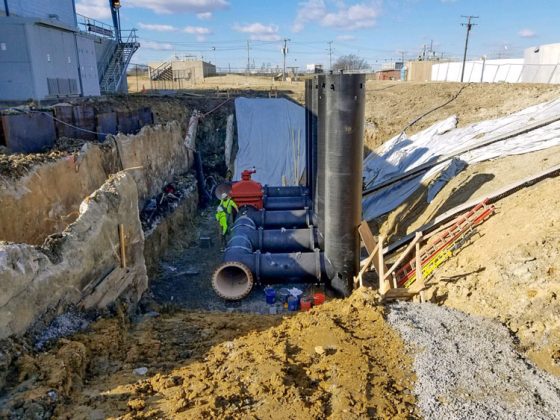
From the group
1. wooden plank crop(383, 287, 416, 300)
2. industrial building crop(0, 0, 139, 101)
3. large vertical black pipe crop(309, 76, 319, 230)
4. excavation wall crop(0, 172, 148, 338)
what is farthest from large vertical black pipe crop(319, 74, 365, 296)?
industrial building crop(0, 0, 139, 101)

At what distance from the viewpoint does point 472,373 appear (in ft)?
14.5

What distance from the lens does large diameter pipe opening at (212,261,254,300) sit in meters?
8.86

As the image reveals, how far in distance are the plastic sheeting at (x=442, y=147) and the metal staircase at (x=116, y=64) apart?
1834cm

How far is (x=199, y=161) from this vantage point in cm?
1816

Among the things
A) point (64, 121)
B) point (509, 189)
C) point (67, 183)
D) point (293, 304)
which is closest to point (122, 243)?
point (67, 183)

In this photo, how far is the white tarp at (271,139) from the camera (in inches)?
734

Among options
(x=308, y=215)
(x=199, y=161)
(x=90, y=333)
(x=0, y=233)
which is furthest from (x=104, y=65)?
(x=90, y=333)

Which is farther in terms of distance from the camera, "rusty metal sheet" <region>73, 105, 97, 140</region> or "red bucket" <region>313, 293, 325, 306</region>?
"rusty metal sheet" <region>73, 105, 97, 140</region>

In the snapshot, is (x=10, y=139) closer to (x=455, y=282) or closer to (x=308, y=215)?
(x=308, y=215)

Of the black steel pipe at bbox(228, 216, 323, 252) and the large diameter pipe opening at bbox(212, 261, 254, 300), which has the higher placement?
the black steel pipe at bbox(228, 216, 323, 252)

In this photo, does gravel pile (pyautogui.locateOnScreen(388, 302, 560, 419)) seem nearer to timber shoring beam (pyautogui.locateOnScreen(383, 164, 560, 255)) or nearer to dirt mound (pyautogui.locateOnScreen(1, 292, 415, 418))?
dirt mound (pyautogui.locateOnScreen(1, 292, 415, 418))

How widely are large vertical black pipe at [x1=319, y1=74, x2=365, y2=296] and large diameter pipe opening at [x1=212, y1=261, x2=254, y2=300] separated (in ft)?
6.00

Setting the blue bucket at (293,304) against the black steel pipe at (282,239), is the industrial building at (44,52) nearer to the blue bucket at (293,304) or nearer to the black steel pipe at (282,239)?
the black steel pipe at (282,239)

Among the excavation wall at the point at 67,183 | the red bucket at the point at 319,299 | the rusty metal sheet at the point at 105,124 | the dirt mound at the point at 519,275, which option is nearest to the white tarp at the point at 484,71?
the dirt mound at the point at 519,275
